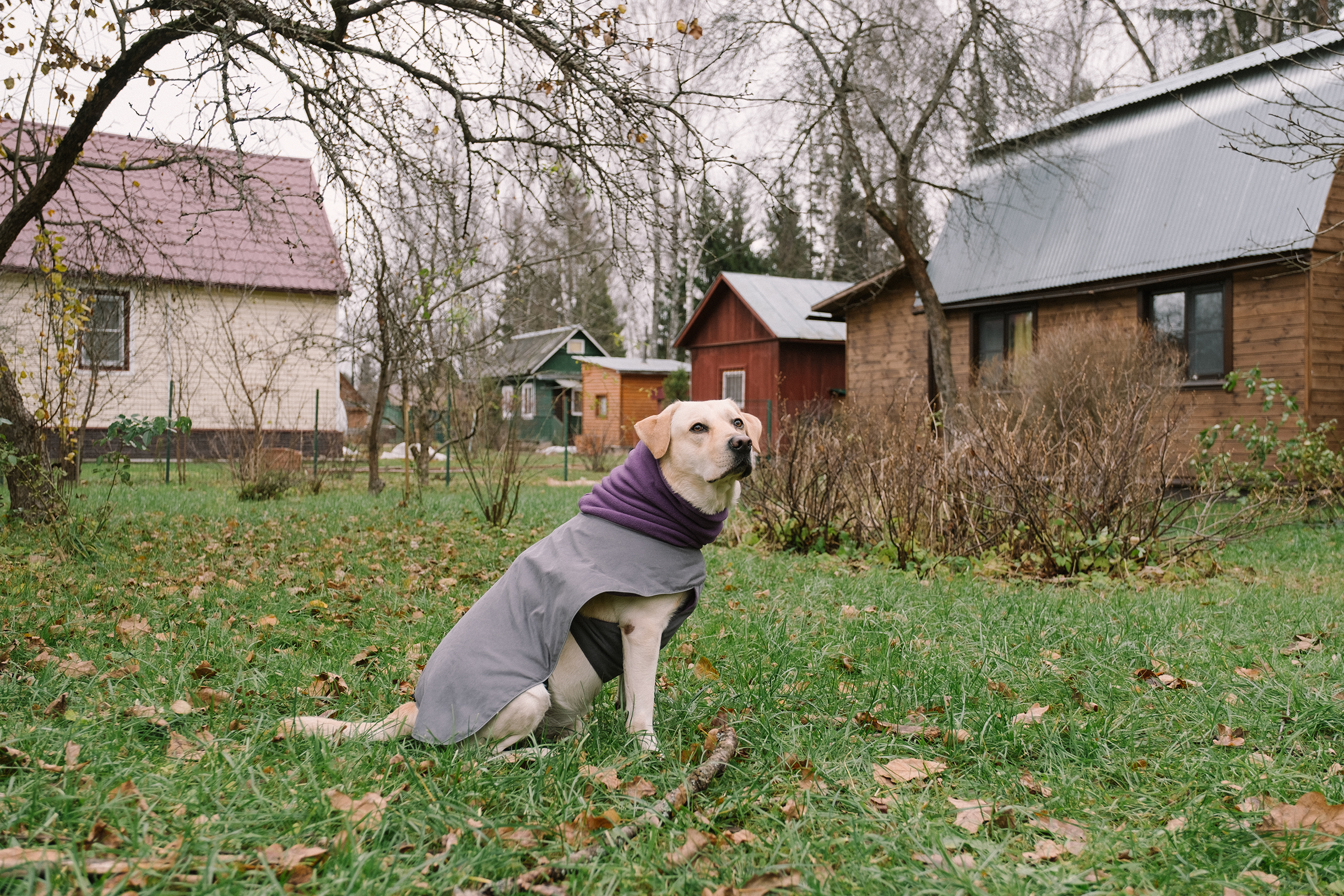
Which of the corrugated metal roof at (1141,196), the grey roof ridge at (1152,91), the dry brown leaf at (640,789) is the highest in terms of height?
the grey roof ridge at (1152,91)

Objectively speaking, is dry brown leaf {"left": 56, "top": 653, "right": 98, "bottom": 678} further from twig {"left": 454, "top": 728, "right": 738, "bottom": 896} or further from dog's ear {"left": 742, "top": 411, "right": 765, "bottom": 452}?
dog's ear {"left": 742, "top": 411, "right": 765, "bottom": 452}

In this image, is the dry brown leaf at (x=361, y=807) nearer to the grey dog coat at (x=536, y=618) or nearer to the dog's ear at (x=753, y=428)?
the grey dog coat at (x=536, y=618)

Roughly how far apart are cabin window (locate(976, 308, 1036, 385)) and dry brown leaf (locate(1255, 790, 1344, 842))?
1467cm

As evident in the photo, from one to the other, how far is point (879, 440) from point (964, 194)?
9.80 metres

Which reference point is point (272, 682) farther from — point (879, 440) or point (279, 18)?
point (879, 440)

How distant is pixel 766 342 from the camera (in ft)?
81.8

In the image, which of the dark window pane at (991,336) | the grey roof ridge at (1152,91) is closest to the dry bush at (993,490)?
the grey roof ridge at (1152,91)

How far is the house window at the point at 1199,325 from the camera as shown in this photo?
14023 mm

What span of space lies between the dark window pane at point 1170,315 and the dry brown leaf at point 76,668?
15492 mm

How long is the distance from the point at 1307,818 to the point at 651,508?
7.08 ft

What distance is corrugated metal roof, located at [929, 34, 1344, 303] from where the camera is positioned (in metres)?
13.3

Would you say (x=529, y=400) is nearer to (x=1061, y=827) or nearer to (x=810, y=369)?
A: (x=810, y=369)

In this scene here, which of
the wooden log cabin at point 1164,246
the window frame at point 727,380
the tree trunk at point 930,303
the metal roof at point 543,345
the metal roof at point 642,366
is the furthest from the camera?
the metal roof at point 543,345

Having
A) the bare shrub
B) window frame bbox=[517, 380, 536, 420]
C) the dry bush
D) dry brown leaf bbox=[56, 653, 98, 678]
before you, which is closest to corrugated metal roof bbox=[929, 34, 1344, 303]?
the dry bush
